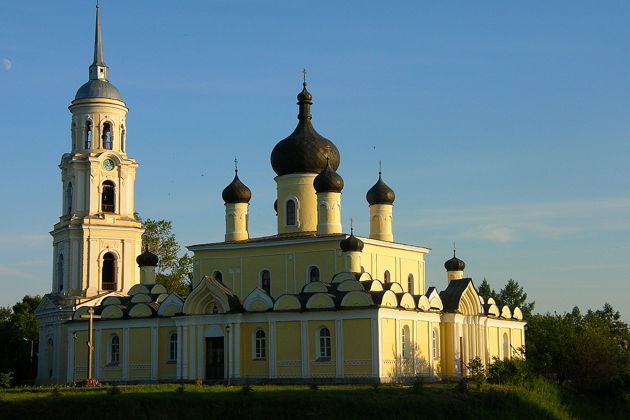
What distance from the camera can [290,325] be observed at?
1508 inches

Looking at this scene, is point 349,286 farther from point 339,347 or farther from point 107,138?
point 107,138

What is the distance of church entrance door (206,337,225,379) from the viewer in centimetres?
3956

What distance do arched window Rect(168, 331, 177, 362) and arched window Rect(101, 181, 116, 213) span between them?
11.2m

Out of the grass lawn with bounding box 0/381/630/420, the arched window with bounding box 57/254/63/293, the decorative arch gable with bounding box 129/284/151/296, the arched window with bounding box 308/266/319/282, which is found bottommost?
the grass lawn with bounding box 0/381/630/420

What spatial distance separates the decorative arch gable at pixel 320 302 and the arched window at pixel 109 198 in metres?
16.5

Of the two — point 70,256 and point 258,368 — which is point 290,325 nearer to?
point 258,368

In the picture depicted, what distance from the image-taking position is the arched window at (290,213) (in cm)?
4425

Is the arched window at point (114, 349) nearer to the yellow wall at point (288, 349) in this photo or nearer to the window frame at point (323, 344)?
the yellow wall at point (288, 349)

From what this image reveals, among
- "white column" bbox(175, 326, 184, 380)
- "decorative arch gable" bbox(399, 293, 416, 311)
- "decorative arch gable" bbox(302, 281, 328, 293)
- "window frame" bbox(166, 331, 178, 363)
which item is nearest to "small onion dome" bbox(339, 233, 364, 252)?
"decorative arch gable" bbox(302, 281, 328, 293)

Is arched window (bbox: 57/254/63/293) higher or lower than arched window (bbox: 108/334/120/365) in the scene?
higher

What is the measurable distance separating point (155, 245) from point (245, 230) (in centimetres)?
1920

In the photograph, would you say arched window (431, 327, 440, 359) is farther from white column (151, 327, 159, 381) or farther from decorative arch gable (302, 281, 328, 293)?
white column (151, 327, 159, 381)

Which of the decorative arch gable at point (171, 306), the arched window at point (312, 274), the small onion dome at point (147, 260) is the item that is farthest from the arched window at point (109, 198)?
the arched window at point (312, 274)

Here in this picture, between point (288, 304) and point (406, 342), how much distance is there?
4.59m
